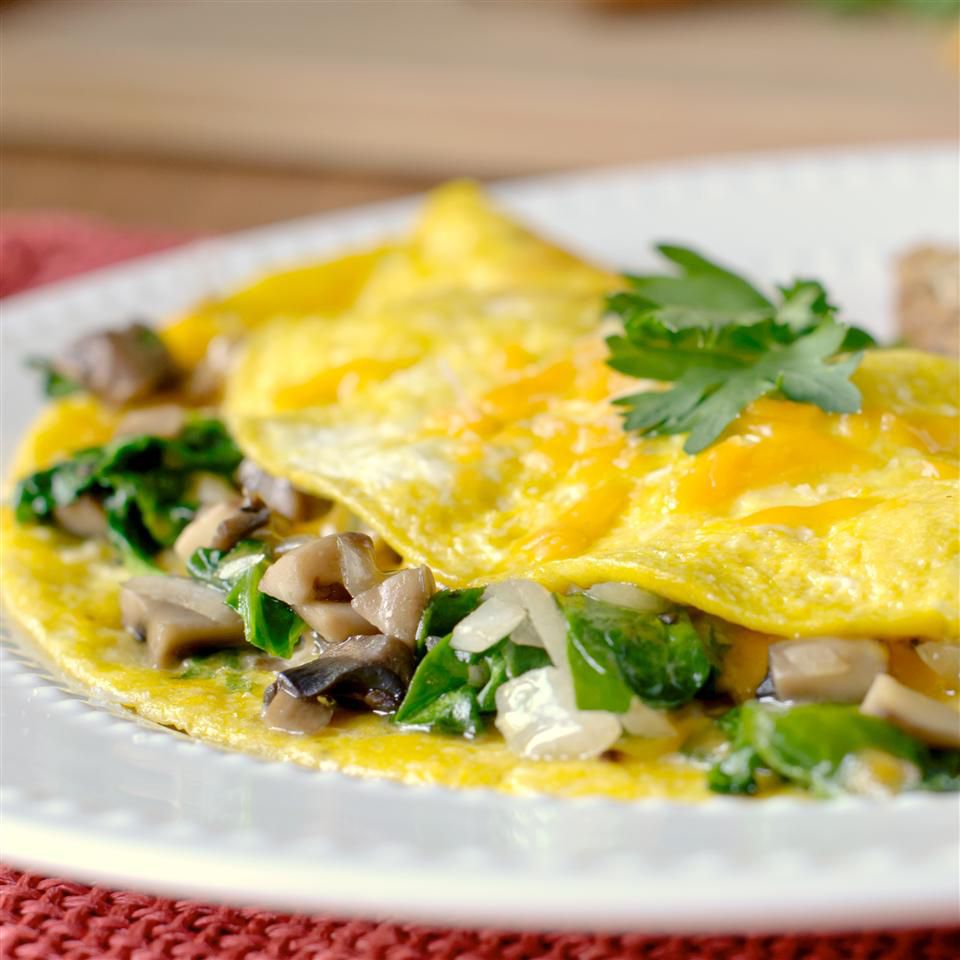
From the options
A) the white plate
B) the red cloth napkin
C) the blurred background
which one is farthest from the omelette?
the blurred background

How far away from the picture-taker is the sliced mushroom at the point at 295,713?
11.6ft

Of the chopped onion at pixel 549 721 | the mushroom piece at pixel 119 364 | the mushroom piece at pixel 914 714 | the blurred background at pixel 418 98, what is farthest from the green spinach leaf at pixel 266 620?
the blurred background at pixel 418 98

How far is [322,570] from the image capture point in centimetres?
386

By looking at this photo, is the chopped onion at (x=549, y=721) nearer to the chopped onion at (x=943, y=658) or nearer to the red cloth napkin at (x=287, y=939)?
the red cloth napkin at (x=287, y=939)

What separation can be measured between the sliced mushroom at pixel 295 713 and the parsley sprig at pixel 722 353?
1.13 metres

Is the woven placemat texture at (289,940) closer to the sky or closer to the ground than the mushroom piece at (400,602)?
closer to the ground

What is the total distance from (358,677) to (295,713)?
0.18 meters

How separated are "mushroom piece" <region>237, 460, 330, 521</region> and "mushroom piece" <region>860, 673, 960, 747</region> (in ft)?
6.30

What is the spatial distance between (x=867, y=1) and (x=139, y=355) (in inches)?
332

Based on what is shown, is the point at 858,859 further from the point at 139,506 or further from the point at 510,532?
the point at 139,506

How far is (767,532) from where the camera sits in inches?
139

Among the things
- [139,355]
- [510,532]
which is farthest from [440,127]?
[510,532]

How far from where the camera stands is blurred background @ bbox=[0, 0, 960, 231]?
1024cm

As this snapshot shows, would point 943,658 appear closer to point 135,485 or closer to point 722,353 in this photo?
point 722,353
